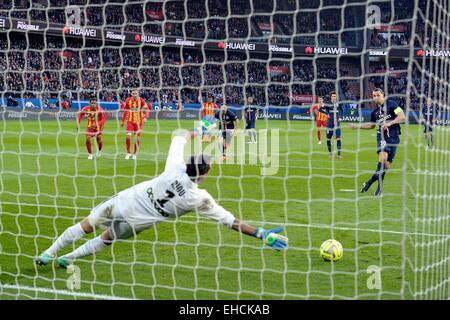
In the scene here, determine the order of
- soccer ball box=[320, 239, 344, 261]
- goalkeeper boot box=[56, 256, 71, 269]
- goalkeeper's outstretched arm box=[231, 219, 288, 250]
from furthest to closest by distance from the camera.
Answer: soccer ball box=[320, 239, 344, 261]
goalkeeper boot box=[56, 256, 71, 269]
goalkeeper's outstretched arm box=[231, 219, 288, 250]

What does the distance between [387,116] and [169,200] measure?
670 cm

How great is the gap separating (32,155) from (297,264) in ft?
40.5

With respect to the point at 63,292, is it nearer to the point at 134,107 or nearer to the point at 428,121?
the point at 428,121

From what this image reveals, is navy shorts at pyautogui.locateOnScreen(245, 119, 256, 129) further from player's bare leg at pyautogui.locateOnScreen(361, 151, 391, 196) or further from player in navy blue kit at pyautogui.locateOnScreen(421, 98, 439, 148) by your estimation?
player in navy blue kit at pyautogui.locateOnScreen(421, 98, 439, 148)

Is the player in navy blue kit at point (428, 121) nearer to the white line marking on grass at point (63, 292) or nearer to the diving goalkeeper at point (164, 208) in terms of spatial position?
the diving goalkeeper at point (164, 208)

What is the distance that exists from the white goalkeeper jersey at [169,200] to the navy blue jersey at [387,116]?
20.2ft

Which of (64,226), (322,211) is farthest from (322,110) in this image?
(64,226)

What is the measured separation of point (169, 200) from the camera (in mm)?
6074

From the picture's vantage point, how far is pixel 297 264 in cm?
700

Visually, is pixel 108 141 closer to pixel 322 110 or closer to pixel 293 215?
pixel 322 110

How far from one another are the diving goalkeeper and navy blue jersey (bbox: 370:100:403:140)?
233 inches

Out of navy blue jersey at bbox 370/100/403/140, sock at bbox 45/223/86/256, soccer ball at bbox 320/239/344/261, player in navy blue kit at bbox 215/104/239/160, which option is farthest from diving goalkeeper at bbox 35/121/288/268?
player in navy blue kit at bbox 215/104/239/160

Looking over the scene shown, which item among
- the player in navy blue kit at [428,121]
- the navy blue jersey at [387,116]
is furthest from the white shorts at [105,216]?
the navy blue jersey at [387,116]

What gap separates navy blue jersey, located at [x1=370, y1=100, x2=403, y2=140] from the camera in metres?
11.6
